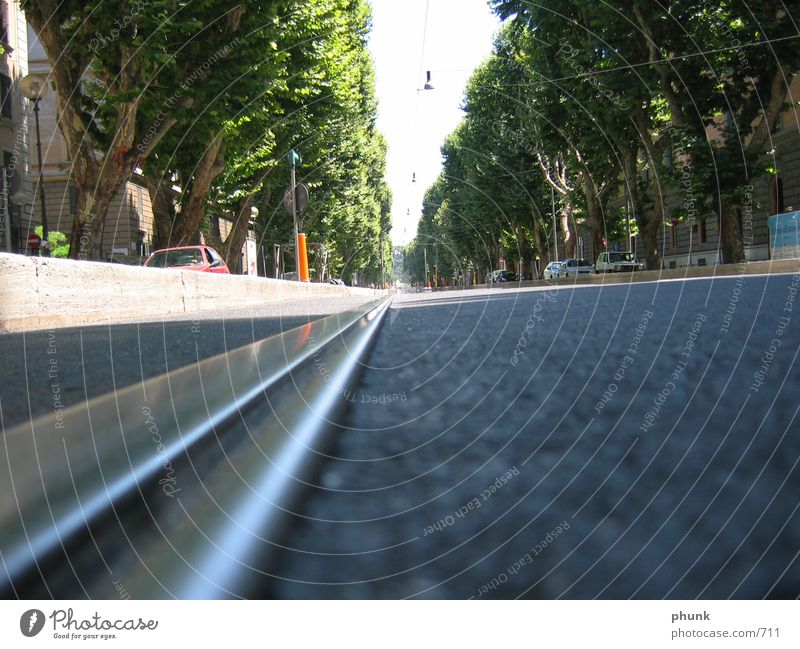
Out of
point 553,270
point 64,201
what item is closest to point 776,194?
point 553,270

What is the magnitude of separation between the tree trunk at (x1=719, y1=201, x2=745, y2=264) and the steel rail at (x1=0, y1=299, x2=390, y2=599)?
837 inches

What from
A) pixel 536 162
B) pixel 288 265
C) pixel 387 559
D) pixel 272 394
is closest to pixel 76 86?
pixel 272 394

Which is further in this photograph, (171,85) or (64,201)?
(64,201)

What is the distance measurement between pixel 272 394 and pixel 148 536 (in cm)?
100

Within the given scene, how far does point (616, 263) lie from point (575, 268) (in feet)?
16.5

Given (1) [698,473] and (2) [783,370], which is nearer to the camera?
(1) [698,473]

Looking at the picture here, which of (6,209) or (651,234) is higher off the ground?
(6,209)

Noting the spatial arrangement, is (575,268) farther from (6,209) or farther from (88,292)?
(88,292)

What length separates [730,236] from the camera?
2088 cm

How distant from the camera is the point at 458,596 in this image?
1.92 ft

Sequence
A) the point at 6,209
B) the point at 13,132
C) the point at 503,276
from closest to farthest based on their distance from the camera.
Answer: the point at 6,209 < the point at 13,132 < the point at 503,276

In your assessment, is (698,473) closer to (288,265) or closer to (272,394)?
(272,394)

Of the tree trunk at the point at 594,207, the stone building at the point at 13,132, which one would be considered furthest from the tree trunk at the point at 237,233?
the tree trunk at the point at 594,207

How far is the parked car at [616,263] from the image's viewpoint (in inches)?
1405
